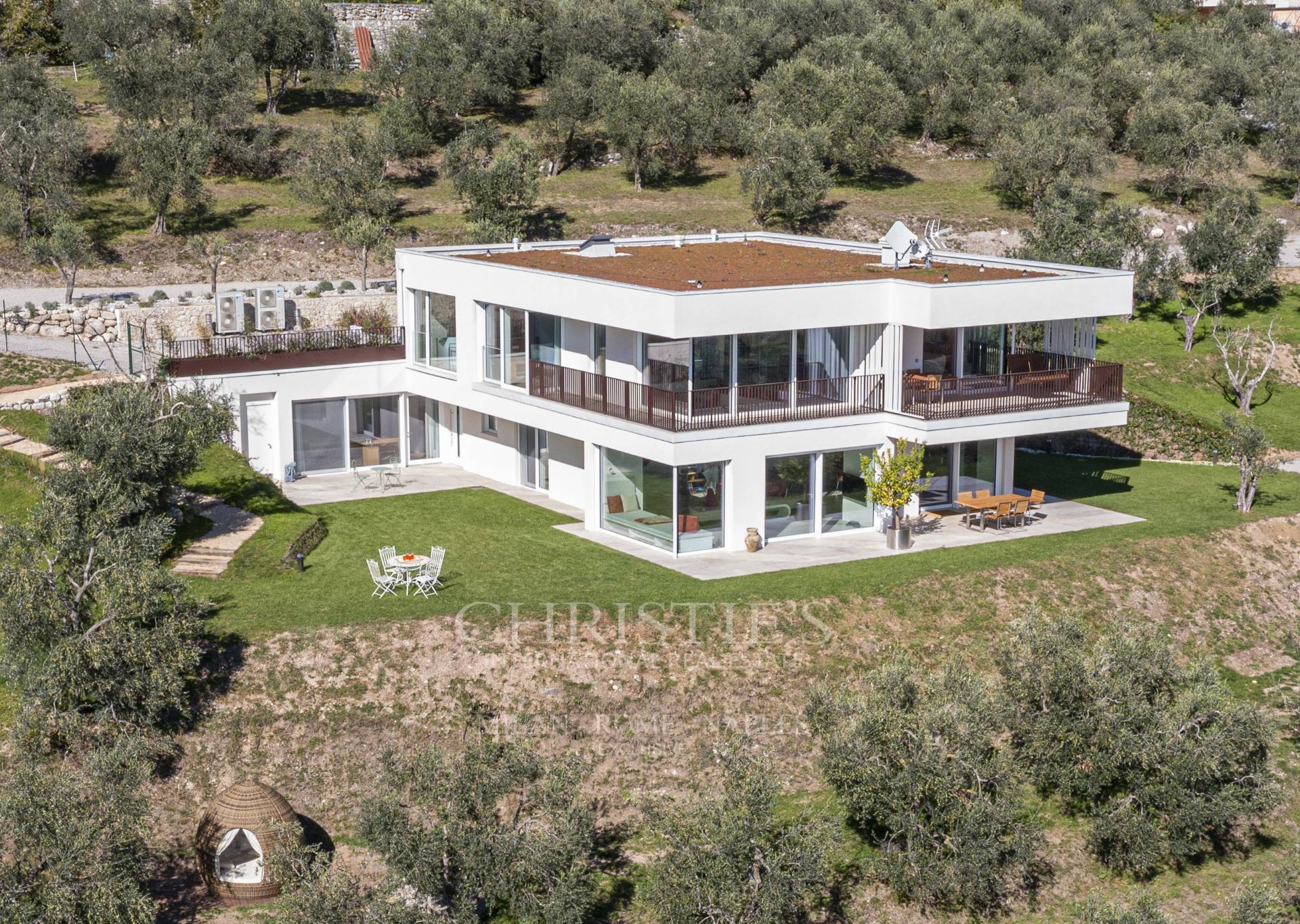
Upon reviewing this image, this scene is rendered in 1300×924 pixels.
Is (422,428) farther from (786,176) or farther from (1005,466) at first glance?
(786,176)

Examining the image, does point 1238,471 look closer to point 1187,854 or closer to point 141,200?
point 1187,854

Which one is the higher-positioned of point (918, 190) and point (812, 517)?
point (918, 190)

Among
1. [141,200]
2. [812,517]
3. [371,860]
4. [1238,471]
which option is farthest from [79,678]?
[141,200]

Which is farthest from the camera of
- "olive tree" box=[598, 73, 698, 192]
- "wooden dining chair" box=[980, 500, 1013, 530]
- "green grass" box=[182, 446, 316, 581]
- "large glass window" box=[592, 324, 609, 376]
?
"olive tree" box=[598, 73, 698, 192]

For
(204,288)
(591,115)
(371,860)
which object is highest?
(591,115)

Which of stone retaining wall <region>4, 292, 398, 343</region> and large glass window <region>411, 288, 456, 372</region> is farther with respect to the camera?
stone retaining wall <region>4, 292, 398, 343</region>

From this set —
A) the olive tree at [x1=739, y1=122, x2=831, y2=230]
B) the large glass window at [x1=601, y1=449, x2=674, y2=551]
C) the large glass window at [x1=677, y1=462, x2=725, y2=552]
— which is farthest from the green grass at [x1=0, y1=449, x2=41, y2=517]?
the olive tree at [x1=739, y1=122, x2=831, y2=230]

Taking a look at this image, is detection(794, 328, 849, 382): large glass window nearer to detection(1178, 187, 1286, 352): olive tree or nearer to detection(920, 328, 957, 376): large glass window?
detection(920, 328, 957, 376): large glass window

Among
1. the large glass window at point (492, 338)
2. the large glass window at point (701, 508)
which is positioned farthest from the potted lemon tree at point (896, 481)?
the large glass window at point (492, 338)
